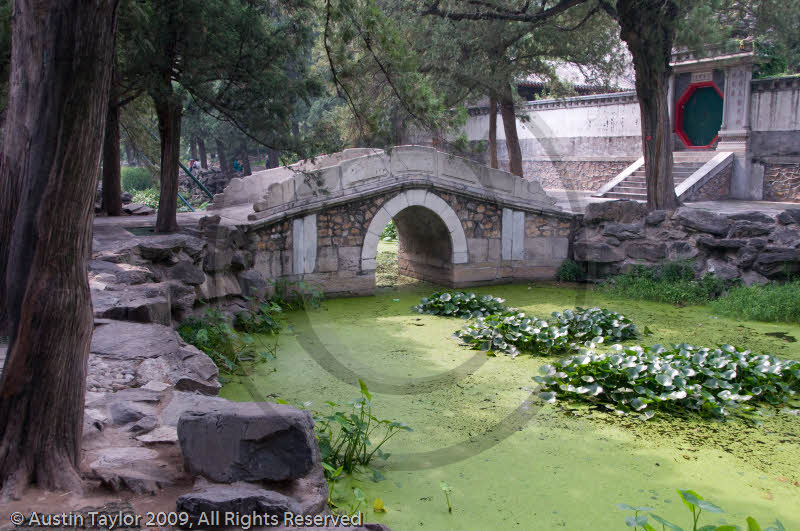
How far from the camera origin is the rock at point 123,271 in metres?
6.08

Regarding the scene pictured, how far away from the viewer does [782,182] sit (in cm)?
1370

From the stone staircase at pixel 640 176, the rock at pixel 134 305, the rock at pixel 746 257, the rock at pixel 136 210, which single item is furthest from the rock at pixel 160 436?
the stone staircase at pixel 640 176

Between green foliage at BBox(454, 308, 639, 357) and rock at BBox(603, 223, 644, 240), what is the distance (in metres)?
3.20

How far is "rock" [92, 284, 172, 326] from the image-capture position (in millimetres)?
5059

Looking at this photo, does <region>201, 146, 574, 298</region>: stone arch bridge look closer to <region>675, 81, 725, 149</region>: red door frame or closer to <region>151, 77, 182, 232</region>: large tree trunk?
<region>151, 77, 182, 232</region>: large tree trunk

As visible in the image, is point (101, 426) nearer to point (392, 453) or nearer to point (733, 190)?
point (392, 453)

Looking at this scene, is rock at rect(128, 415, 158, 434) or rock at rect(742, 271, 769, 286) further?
rock at rect(742, 271, 769, 286)

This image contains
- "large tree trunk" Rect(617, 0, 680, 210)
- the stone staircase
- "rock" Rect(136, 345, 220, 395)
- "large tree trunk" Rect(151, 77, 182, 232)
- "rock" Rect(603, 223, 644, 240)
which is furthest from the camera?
the stone staircase

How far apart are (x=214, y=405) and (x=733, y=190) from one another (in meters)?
13.6

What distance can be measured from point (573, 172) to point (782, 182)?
5057 millimetres

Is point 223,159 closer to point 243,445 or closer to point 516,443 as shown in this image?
point 516,443

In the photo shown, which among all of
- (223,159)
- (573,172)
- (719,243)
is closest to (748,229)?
(719,243)

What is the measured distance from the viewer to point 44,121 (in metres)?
2.71

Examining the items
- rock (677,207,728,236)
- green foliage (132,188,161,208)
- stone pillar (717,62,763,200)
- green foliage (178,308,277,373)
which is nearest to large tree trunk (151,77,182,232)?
Answer: green foliage (178,308,277,373)
